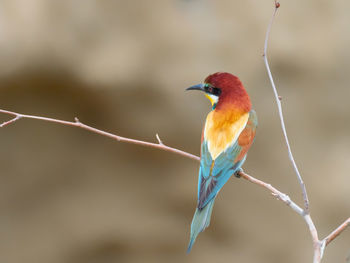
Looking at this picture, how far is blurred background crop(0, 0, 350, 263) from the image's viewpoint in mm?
2855

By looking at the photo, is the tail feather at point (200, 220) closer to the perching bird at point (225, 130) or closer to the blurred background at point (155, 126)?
the perching bird at point (225, 130)

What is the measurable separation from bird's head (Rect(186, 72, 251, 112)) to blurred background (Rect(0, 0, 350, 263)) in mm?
997

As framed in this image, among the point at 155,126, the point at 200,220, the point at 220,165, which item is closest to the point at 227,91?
the point at 220,165

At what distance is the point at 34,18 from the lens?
2830mm

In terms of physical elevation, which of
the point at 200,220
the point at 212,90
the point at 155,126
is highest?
the point at 212,90

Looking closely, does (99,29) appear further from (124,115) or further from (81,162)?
(81,162)

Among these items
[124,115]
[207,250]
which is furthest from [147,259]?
[124,115]

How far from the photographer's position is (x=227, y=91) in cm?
194

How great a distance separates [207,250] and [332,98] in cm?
104

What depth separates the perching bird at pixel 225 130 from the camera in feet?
6.08

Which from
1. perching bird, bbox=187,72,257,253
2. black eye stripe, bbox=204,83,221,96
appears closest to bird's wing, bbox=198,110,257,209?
perching bird, bbox=187,72,257,253

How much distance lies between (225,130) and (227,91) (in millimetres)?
128

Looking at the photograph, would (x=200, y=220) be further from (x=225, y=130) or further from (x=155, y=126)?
(x=155, y=126)

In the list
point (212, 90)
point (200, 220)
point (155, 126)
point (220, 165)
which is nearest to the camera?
point (200, 220)
